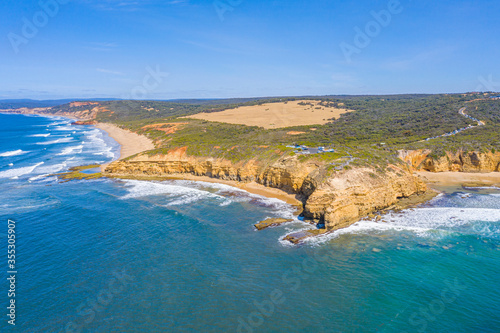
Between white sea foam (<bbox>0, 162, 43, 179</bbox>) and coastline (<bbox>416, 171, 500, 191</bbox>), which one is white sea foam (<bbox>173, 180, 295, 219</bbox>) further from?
white sea foam (<bbox>0, 162, 43, 179</bbox>)

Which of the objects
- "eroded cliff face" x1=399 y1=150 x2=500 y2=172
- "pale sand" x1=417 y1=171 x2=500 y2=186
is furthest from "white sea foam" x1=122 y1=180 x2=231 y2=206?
"eroded cliff face" x1=399 y1=150 x2=500 y2=172

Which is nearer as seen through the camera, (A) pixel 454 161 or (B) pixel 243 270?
(B) pixel 243 270

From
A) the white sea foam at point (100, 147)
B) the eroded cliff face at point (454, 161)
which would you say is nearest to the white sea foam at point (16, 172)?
the white sea foam at point (100, 147)

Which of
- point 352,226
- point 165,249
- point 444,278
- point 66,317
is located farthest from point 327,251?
point 66,317

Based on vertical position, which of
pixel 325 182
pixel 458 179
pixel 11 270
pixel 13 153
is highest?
pixel 325 182

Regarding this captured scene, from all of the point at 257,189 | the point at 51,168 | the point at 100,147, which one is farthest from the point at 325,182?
the point at 100,147

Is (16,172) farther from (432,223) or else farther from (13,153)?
(432,223)

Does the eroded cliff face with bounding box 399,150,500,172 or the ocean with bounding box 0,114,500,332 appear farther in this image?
the eroded cliff face with bounding box 399,150,500,172

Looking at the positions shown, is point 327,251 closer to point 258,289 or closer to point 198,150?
point 258,289
